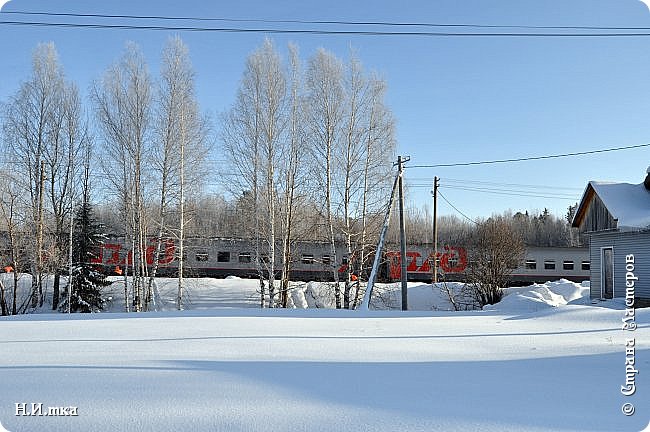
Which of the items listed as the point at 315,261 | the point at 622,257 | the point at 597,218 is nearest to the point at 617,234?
the point at 622,257

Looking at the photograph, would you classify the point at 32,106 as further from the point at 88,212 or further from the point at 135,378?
the point at 135,378

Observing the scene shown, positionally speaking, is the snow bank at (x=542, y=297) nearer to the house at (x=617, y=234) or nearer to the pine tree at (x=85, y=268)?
the house at (x=617, y=234)

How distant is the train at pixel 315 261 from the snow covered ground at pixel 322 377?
1342cm

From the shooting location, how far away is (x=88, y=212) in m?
24.1

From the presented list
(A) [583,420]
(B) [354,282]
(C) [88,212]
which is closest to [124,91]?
(C) [88,212]

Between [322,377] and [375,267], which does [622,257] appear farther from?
[322,377]

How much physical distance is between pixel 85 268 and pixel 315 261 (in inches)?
412

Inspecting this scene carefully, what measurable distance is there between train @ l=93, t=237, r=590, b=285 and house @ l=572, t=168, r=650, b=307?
8.34m

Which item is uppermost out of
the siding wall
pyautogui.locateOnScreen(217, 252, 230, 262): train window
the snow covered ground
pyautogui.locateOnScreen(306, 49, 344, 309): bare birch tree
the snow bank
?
pyautogui.locateOnScreen(306, 49, 344, 309): bare birch tree

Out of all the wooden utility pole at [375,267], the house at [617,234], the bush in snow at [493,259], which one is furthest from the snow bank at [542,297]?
the wooden utility pole at [375,267]

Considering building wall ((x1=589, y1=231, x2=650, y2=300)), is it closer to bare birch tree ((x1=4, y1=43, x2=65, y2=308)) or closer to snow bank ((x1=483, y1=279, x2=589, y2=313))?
snow bank ((x1=483, y1=279, x2=589, y2=313))

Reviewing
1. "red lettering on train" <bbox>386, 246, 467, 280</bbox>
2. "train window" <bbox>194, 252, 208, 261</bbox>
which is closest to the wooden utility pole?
"red lettering on train" <bbox>386, 246, 467, 280</bbox>

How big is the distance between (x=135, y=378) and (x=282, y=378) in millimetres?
1259

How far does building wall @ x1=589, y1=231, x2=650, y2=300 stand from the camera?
48.8 feet
